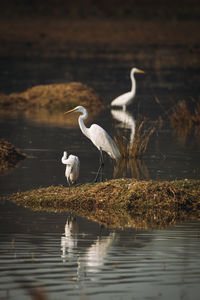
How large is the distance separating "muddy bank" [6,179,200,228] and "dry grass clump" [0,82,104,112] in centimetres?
1460

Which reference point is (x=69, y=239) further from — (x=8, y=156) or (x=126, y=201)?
(x=8, y=156)

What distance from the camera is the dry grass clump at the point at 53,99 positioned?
27.7 meters

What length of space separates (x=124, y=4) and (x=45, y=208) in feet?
252

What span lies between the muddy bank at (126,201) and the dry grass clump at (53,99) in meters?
14.6

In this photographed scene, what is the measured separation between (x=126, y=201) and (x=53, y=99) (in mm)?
16195

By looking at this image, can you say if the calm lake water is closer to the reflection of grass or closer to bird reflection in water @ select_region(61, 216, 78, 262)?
bird reflection in water @ select_region(61, 216, 78, 262)

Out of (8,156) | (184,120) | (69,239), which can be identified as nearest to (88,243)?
(69,239)

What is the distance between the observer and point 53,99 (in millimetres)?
28234

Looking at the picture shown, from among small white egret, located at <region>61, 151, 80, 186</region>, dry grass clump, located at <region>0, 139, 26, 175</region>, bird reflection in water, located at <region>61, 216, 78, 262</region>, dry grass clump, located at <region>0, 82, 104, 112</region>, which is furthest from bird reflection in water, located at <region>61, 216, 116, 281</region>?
dry grass clump, located at <region>0, 82, 104, 112</region>

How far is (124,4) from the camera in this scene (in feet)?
287

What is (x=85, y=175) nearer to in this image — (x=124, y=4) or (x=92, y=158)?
(x=92, y=158)

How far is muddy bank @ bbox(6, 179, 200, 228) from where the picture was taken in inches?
473

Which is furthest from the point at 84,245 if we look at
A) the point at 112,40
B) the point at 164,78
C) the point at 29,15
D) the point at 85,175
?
the point at 29,15

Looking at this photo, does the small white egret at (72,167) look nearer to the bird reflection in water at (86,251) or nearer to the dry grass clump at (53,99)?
the bird reflection in water at (86,251)
